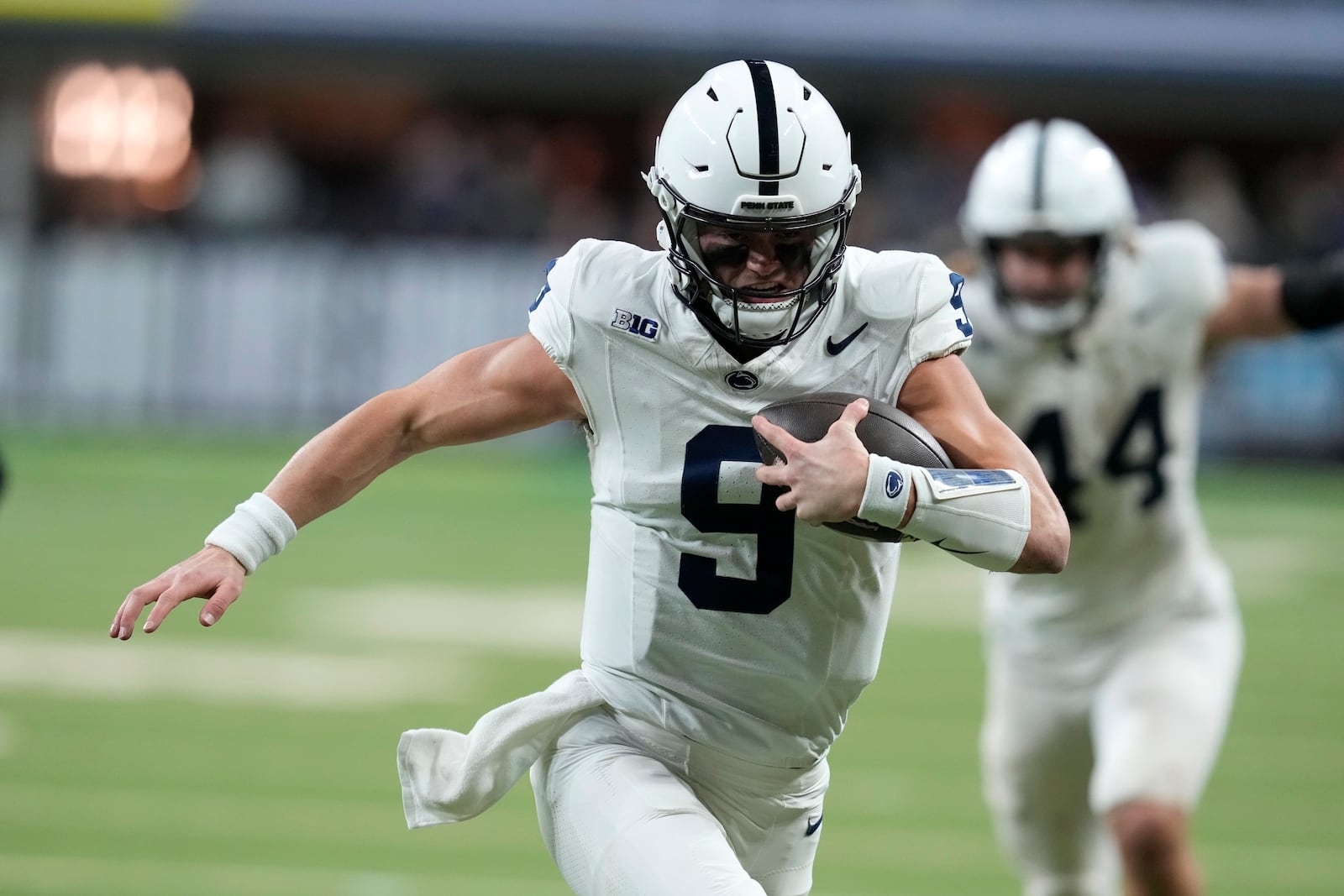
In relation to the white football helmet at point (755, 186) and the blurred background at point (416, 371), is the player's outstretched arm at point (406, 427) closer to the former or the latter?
the white football helmet at point (755, 186)

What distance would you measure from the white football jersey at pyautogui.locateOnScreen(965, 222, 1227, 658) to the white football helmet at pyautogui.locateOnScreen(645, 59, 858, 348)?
1.84 metres

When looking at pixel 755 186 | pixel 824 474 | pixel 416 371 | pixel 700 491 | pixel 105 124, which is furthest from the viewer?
pixel 105 124

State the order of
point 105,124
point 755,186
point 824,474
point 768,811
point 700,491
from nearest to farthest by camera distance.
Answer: point 824,474, point 755,186, point 700,491, point 768,811, point 105,124

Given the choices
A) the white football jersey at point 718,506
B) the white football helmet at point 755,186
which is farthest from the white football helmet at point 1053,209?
the white football helmet at point 755,186

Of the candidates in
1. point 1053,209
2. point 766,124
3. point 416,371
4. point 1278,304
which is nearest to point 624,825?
point 766,124

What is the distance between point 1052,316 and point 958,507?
2052 millimetres

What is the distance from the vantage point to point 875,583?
→ 3.31 metres

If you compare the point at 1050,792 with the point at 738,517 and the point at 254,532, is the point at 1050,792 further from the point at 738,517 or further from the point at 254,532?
the point at 254,532

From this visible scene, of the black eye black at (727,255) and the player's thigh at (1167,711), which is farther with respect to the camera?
the player's thigh at (1167,711)

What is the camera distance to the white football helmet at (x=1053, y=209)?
4.83m

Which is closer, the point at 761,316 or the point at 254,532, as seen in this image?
the point at 761,316

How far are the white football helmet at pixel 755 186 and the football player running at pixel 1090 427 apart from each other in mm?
1789

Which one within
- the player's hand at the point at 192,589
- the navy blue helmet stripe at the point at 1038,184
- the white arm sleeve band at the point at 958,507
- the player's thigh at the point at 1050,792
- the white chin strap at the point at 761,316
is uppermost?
the navy blue helmet stripe at the point at 1038,184

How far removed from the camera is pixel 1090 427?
4.90m
